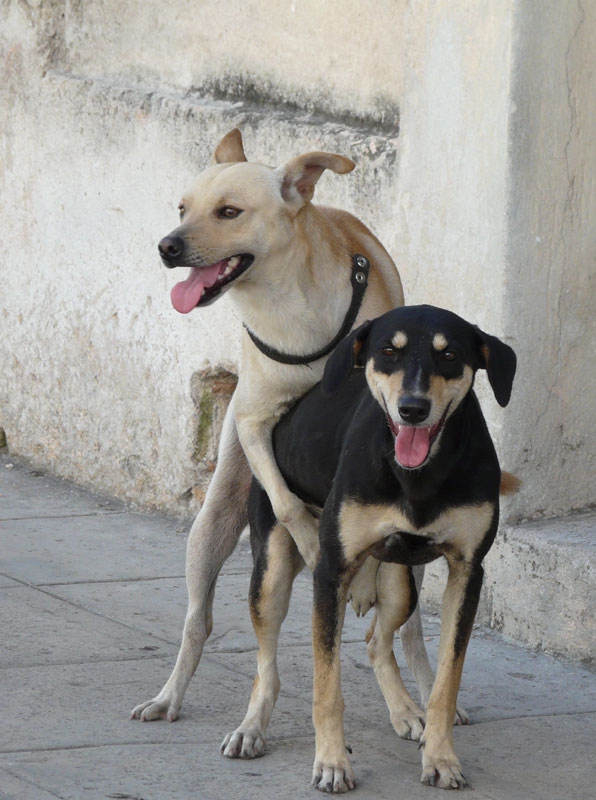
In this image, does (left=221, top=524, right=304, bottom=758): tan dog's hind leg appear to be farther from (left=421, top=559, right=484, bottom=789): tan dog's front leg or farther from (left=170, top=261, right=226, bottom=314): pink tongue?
(left=170, top=261, right=226, bottom=314): pink tongue

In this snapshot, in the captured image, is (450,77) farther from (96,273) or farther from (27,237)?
(27,237)

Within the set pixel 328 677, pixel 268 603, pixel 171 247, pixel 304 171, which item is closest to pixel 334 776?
pixel 328 677

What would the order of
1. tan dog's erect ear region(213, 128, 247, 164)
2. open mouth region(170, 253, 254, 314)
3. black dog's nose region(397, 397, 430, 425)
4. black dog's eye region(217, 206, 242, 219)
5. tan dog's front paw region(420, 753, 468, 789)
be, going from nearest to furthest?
black dog's nose region(397, 397, 430, 425) → tan dog's front paw region(420, 753, 468, 789) → open mouth region(170, 253, 254, 314) → black dog's eye region(217, 206, 242, 219) → tan dog's erect ear region(213, 128, 247, 164)

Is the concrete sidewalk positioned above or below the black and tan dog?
below

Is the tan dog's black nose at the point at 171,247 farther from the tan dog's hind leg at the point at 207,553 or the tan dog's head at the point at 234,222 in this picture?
the tan dog's hind leg at the point at 207,553

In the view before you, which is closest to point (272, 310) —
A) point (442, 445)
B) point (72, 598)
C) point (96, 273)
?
point (442, 445)


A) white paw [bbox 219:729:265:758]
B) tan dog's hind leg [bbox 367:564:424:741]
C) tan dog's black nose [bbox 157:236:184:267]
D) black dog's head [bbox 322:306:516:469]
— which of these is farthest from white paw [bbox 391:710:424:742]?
tan dog's black nose [bbox 157:236:184:267]

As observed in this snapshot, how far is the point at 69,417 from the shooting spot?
27.9 feet

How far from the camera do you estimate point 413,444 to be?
3883 millimetres

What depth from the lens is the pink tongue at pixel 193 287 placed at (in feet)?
14.6

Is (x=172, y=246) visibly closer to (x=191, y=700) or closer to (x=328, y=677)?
(x=328, y=677)

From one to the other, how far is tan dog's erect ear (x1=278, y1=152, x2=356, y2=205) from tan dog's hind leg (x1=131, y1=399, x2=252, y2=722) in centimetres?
79

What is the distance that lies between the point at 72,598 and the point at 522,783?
2.69 m

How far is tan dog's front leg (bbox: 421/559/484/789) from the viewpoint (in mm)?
4094
